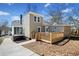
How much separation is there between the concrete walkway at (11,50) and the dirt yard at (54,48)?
0.34 feet

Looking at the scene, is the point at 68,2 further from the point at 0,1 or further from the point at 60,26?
the point at 0,1

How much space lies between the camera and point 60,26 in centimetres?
540

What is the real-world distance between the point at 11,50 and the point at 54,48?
0.85 metres

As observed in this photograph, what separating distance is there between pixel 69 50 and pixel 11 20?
128 centimetres

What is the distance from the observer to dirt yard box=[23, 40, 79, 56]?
17.6 feet

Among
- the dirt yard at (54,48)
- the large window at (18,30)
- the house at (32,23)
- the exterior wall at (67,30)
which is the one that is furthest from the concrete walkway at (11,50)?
the exterior wall at (67,30)

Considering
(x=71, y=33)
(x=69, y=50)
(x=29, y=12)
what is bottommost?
(x=69, y=50)

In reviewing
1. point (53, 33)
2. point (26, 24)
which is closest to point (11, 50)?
point (26, 24)

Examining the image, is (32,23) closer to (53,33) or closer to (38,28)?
(38,28)

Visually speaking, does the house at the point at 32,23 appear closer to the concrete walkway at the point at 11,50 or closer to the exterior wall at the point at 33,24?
the exterior wall at the point at 33,24

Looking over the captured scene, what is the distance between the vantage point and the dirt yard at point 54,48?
537 centimetres

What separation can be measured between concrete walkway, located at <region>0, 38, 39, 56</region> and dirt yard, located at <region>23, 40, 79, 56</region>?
0.34 ft

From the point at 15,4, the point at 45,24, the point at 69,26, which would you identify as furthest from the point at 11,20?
the point at 69,26

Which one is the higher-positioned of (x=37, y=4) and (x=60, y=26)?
(x=37, y=4)
